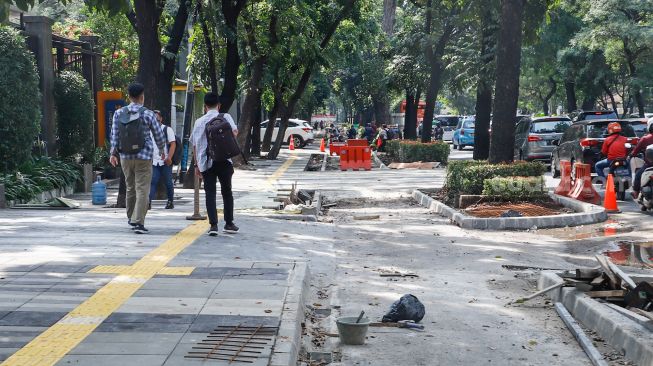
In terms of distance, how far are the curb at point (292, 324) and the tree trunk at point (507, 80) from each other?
9399mm

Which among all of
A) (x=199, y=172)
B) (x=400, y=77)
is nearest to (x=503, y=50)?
(x=199, y=172)

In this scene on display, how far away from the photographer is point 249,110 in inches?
1310

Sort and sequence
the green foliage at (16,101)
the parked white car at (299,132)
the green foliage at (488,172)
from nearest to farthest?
1. the green foliage at (488,172)
2. the green foliage at (16,101)
3. the parked white car at (299,132)

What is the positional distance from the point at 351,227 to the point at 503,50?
16.4ft

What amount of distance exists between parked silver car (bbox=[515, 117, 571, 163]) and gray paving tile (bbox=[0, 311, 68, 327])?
2382 cm

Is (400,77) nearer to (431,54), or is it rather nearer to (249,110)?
(431,54)

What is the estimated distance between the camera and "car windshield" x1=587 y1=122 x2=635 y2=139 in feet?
70.9

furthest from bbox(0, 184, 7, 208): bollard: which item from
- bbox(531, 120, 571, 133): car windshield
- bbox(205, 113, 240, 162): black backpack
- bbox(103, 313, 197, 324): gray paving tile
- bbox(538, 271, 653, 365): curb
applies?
bbox(531, 120, 571, 133): car windshield

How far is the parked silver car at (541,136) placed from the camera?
28875mm

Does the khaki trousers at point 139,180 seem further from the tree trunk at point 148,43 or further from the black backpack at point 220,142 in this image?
the tree trunk at point 148,43

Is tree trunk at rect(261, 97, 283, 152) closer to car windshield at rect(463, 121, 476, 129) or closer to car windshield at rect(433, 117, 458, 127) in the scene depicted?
car windshield at rect(463, 121, 476, 129)

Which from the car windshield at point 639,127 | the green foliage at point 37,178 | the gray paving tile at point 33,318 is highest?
the car windshield at point 639,127

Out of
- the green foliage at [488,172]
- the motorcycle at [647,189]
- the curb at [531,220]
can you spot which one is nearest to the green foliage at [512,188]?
the green foliage at [488,172]

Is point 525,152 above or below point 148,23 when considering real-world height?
below
